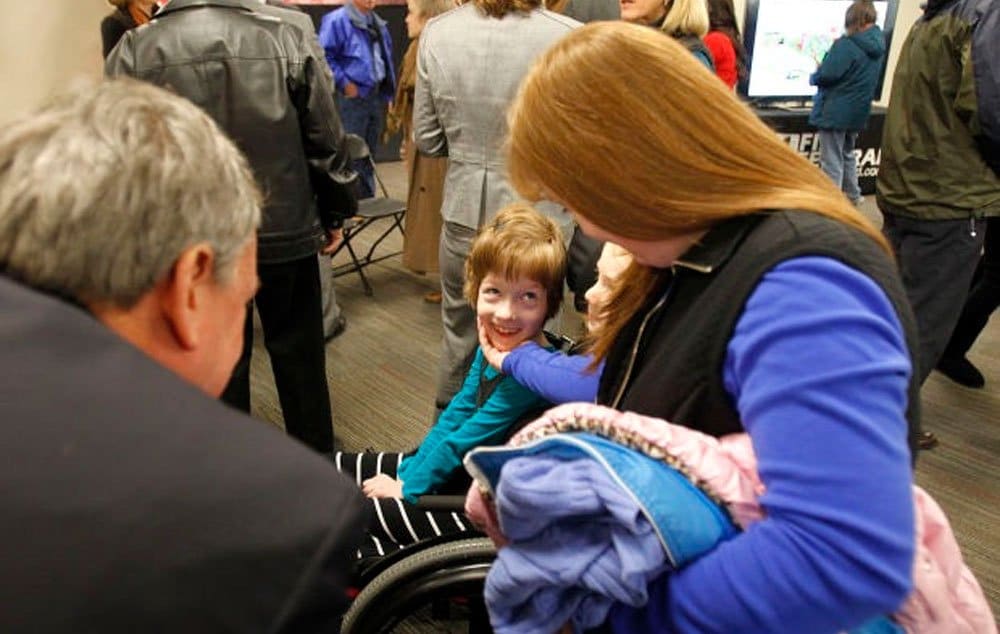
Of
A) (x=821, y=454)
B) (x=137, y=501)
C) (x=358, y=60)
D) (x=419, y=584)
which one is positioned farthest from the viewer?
(x=358, y=60)

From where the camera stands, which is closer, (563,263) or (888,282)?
(888,282)

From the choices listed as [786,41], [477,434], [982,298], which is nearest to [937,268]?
[982,298]

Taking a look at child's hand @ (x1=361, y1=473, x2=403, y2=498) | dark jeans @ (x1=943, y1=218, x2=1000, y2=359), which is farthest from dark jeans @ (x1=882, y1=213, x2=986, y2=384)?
child's hand @ (x1=361, y1=473, x2=403, y2=498)

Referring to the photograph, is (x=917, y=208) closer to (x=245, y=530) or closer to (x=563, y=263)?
(x=563, y=263)

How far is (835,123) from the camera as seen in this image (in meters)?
5.00

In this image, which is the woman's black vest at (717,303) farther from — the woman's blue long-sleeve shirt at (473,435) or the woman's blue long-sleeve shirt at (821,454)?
the woman's blue long-sleeve shirt at (473,435)

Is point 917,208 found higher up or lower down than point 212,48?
lower down

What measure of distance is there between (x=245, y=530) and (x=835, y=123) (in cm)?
528

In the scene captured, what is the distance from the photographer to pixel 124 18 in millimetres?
2898

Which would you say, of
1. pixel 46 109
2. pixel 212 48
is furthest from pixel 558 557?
pixel 212 48

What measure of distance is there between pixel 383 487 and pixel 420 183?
197 cm

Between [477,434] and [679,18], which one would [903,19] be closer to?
[679,18]

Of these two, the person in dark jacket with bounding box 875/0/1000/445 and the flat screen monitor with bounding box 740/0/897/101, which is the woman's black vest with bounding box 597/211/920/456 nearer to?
the person in dark jacket with bounding box 875/0/1000/445

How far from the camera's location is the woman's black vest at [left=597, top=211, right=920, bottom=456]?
27.9 inches
